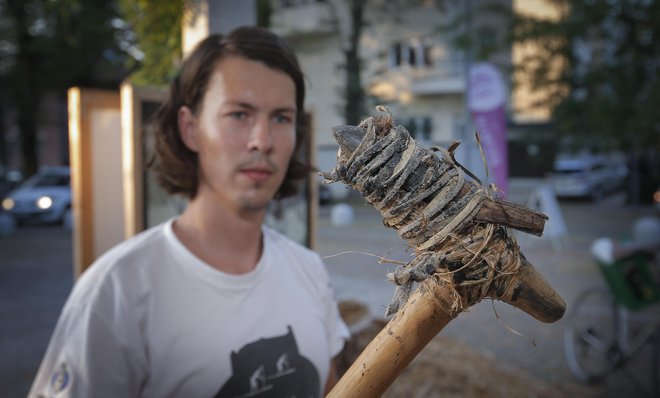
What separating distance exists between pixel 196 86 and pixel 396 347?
1.12 metres

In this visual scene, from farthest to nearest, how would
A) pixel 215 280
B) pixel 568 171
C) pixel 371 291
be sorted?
pixel 568 171
pixel 371 291
pixel 215 280

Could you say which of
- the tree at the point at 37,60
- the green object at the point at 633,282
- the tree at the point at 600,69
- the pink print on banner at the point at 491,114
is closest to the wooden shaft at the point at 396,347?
the green object at the point at 633,282

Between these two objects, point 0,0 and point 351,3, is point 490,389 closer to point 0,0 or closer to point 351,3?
point 351,3

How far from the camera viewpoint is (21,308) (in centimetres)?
693

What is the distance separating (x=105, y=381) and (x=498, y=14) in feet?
35.8

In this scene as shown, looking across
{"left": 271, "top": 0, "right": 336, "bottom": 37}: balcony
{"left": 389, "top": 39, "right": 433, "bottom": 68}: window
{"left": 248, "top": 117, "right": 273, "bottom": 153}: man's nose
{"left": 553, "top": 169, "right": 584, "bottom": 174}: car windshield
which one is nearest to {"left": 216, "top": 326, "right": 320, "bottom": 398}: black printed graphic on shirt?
{"left": 248, "top": 117, "right": 273, "bottom": 153}: man's nose

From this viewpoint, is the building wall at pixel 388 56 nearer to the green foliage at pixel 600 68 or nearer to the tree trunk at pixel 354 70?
the tree trunk at pixel 354 70

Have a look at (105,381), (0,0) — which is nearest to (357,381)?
(105,381)

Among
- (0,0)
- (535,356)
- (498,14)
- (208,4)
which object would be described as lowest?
(535,356)

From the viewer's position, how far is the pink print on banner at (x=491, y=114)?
683cm

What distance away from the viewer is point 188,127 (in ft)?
5.66

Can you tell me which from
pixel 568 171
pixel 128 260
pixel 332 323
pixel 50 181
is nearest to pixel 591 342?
pixel 332 323

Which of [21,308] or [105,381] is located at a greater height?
[105,381]

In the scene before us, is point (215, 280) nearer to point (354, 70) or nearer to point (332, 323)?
point (332, 323)
